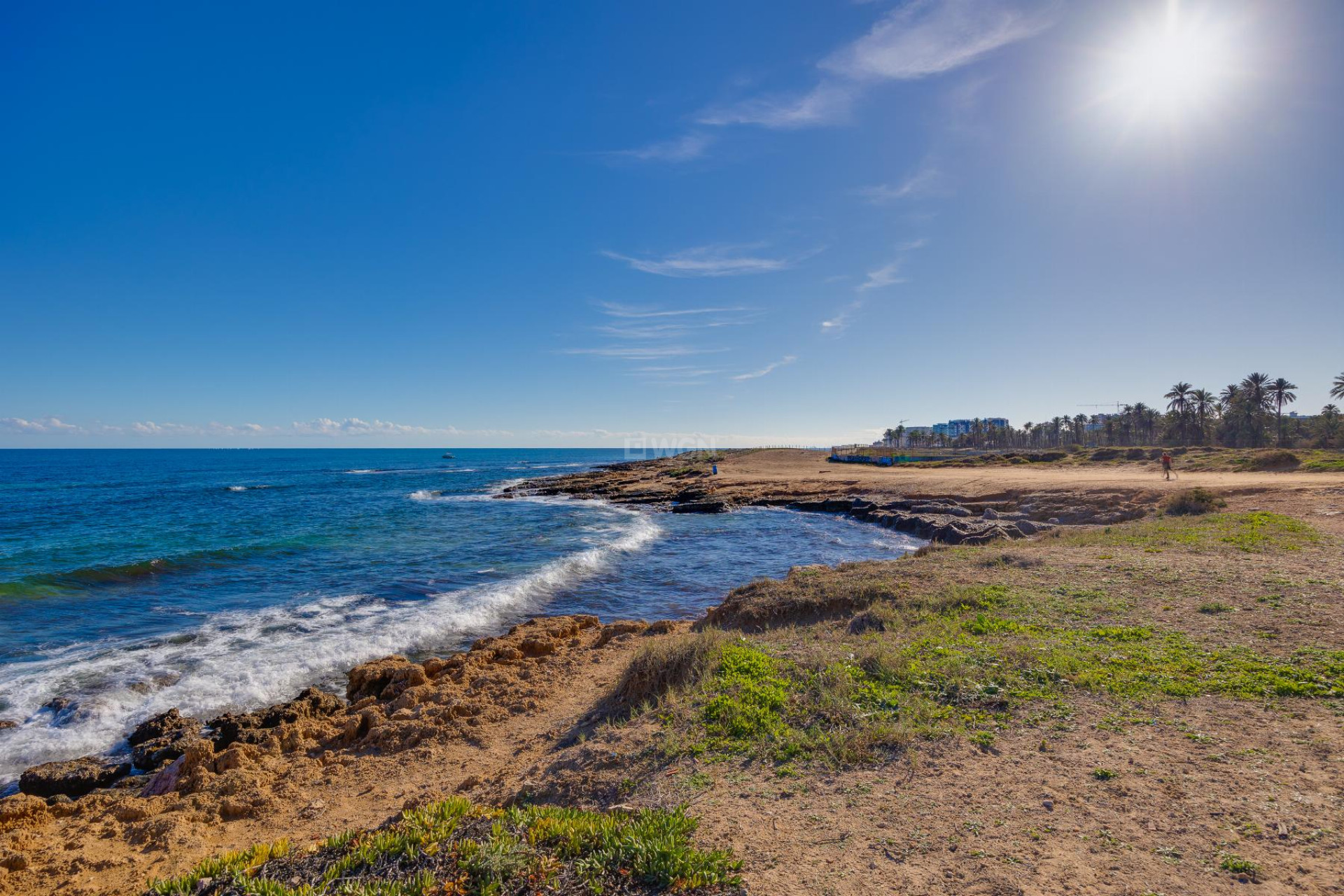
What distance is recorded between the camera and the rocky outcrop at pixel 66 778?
25.7 feet

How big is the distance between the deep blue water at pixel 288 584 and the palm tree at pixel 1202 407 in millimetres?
78017

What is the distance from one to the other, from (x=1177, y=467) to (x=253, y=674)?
5896cm

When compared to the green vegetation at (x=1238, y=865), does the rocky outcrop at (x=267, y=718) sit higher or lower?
lower

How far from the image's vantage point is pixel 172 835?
627cm

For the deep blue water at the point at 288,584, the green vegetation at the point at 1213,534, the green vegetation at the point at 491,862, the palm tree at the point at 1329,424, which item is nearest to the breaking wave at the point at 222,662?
the deep blue water at the point at 288,584

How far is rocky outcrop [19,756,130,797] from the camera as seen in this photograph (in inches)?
309

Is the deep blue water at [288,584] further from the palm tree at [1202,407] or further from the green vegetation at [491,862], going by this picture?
the palm tree at [1202,407]

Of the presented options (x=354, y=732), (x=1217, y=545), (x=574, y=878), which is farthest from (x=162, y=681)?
(x=1217, y=545)

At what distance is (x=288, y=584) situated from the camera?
64.1 feet

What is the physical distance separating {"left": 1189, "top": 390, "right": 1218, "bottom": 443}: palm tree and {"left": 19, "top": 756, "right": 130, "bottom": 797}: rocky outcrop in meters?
109

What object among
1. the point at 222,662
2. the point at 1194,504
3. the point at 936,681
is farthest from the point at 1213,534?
the point at 222,662

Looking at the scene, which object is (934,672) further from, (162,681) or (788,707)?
(162,681)

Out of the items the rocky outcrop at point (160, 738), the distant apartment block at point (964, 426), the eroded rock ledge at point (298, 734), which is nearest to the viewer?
the eroded rock ledge at point (298, 734)

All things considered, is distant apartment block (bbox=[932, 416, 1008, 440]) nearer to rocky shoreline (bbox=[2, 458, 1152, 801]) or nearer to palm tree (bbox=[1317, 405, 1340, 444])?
palm tree (bbox=[1317, 405, 1340, 444])
